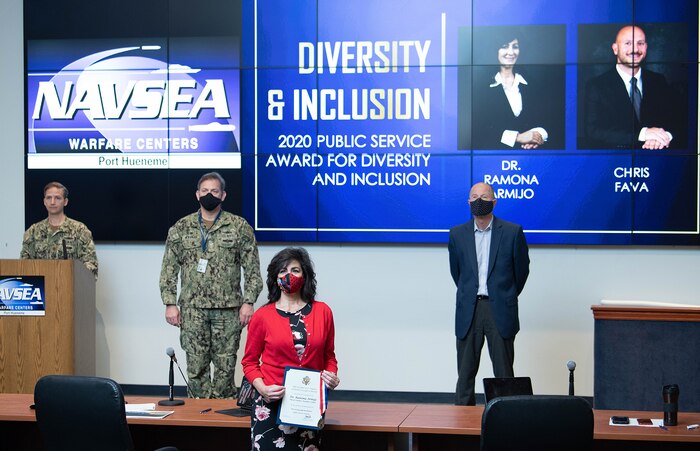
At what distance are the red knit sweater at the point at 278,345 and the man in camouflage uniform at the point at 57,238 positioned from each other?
3.28 meters

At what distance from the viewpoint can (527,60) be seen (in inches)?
308

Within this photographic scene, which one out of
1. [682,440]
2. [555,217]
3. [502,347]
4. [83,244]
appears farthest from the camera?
[555,217]

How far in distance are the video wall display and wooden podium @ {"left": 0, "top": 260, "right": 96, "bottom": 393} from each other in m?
1.56

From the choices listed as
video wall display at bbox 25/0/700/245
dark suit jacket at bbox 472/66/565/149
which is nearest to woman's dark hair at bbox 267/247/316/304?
video wall display at bbox 25/0/700/245

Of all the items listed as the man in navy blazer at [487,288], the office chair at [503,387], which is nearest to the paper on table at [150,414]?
the office chair at [503,387]

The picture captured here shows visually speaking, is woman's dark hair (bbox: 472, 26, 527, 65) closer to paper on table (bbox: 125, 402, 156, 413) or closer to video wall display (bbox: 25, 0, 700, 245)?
video wall display (bbox: 25, 0, 700, 245)

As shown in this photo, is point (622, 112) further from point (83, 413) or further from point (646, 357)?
point (83, 413)

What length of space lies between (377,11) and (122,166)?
249 centimetres

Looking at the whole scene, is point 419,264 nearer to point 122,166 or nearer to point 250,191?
point 250,191

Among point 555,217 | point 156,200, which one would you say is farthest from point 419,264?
point 156,200

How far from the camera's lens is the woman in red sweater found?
4.15m

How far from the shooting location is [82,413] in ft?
12.5

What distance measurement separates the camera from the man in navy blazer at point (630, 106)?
767 centimetres

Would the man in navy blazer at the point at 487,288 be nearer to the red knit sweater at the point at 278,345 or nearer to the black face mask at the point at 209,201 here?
the black face mask at the point at 209,201
